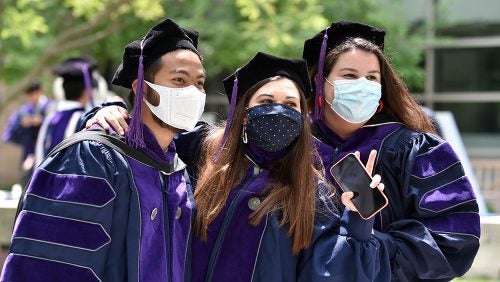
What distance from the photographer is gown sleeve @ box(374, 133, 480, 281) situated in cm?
266

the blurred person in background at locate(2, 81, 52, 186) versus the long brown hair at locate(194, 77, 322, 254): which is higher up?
the long brown hair at locate(194, 77, 322, 254)

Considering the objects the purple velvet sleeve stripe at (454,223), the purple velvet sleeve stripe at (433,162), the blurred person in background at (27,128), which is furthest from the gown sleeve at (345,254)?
the blurred person in background at (27,128)

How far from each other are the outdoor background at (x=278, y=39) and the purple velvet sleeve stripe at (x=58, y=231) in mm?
4521

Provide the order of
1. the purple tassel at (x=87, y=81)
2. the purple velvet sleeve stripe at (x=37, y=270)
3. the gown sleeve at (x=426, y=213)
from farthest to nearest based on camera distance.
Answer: the purple tassel at (x=87, y=81) → the gown sleeve at (x=426, y=213) → the purple velvet sleeve stripe at (x=37, y=270)

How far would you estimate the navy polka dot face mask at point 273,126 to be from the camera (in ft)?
8.50

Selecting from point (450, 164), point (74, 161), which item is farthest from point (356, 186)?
point (74, 161)

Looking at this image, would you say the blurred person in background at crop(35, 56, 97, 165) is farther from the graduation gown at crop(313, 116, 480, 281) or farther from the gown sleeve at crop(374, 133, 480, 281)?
the gown sleeve at crop(374, 133, 480, 281)

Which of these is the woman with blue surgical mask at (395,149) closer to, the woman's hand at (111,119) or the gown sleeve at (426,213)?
the gown sleeve at (426,213)

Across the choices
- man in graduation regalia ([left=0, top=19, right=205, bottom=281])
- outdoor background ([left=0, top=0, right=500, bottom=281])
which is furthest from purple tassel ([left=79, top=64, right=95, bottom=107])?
man in graduation regalia ([left=0, top=19, right=205, bottom=281])

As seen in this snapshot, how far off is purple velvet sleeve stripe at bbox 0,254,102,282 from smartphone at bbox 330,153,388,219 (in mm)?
1004

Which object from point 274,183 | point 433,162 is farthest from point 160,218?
point 433,162

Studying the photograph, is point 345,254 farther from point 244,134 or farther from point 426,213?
point 244,134

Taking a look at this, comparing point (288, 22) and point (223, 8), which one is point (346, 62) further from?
point (223, 8)

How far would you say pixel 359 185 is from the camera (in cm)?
254
